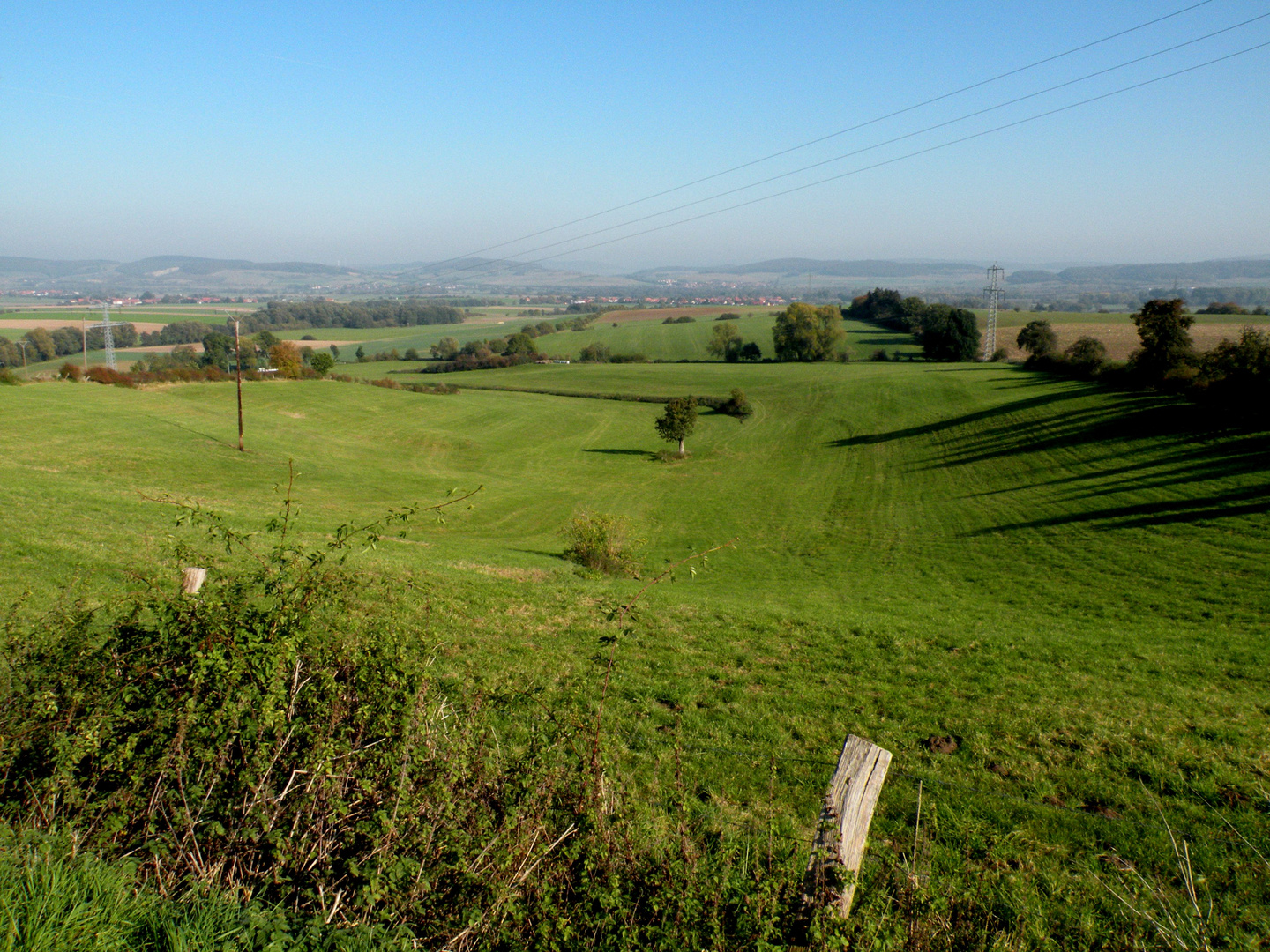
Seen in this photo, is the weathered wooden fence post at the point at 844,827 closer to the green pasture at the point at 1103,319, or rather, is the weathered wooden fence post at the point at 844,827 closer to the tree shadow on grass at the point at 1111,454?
the tree shadow on grass at the point at 1111,454

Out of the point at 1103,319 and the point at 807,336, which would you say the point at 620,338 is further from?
the point at 1103,319

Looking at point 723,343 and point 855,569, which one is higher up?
point 723,343

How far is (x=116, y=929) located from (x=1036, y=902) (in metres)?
5.36

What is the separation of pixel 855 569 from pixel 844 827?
21574 millimetres

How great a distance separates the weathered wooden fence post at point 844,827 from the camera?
3600mm

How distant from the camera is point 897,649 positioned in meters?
11.3

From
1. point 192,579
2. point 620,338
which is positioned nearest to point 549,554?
point 192,579

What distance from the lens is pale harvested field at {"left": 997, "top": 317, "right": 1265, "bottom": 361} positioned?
64.3 meters

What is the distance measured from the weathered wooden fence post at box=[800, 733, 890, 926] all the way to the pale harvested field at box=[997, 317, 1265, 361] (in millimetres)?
68065

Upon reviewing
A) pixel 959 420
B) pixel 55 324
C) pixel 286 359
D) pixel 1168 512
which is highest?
pixel 55 324

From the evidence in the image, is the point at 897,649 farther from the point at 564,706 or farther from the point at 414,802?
the point at 414,802

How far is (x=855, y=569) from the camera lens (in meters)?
24.2

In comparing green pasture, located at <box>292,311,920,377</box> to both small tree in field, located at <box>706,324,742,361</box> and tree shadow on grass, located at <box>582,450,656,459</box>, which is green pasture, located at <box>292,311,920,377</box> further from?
tree shadow on grass, located at <box>582,450,656,459</box>

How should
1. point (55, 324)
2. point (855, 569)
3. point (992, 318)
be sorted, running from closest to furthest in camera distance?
point (855, 569) < point (992, 318) < point (55, 324)
